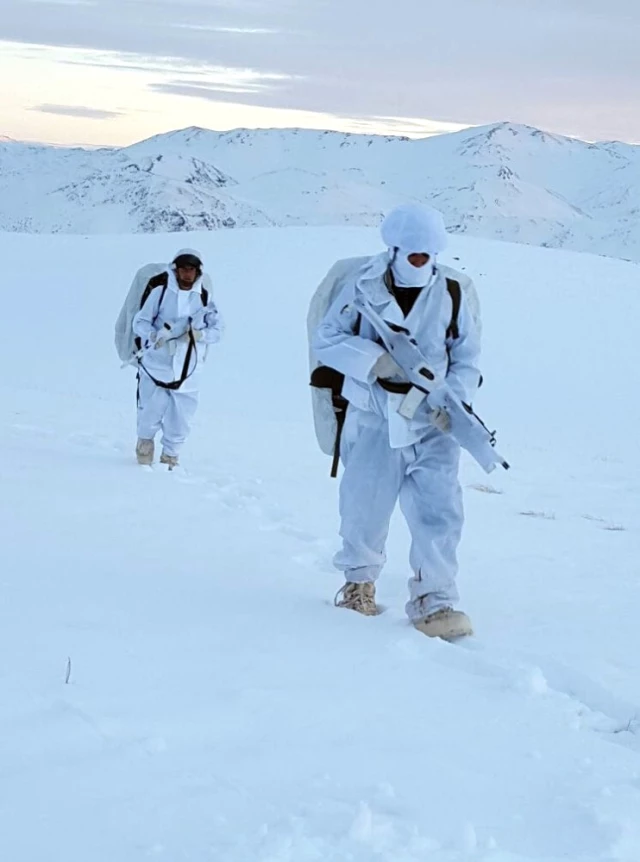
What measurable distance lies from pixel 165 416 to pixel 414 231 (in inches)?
192

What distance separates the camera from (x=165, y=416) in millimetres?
9500

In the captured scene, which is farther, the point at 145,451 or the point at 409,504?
the point at 145,451

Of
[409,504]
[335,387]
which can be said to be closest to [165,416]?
[335,387]

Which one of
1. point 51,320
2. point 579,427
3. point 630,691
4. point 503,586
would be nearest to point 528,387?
point 579,427

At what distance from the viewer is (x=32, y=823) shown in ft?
9.40

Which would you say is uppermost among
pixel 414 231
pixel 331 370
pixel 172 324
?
pixel 414 231

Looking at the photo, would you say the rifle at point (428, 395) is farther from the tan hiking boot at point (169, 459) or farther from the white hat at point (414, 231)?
the tan hiking boot at point (169, 459)

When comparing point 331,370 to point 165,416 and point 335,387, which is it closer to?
point 335,387

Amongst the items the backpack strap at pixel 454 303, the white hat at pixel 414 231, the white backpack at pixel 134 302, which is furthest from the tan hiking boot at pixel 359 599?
the white backpack at pixel 134 302

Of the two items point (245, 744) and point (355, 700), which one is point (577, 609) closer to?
point (355, 700)

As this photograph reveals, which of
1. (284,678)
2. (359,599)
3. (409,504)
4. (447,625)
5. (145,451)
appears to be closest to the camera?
(284,678)

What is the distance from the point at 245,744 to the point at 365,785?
38 centimetres

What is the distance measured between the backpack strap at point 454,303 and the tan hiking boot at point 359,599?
1070mm

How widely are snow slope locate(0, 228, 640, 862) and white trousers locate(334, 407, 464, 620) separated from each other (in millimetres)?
213
